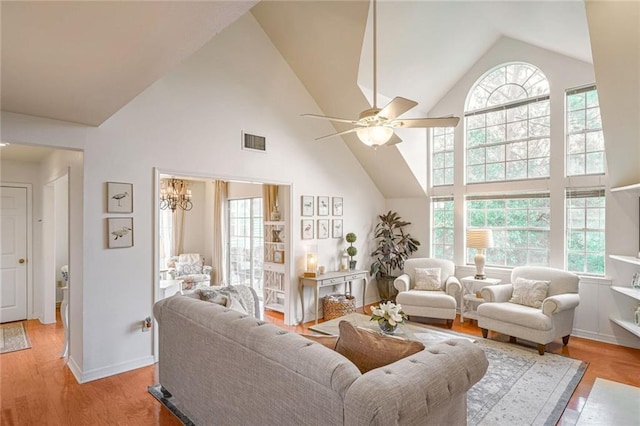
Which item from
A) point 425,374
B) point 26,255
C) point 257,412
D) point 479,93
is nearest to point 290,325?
point 257,412

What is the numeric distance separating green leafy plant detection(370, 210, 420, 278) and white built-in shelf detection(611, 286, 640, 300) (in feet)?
9.16

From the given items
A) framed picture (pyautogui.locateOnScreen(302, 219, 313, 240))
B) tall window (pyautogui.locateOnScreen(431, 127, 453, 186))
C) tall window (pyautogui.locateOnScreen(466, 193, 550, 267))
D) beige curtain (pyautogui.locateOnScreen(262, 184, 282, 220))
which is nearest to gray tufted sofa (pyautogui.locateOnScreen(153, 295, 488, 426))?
framed picture (pyautogui.locateOnScreen(302, 219, 313, 240))

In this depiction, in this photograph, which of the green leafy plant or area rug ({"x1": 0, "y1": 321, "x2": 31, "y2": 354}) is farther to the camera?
the green leafy plant

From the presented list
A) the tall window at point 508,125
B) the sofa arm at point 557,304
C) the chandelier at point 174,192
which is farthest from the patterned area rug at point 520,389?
the chandelier at point 174,192

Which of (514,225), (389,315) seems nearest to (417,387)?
(389,315)

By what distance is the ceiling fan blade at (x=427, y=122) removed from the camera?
10.0 ft

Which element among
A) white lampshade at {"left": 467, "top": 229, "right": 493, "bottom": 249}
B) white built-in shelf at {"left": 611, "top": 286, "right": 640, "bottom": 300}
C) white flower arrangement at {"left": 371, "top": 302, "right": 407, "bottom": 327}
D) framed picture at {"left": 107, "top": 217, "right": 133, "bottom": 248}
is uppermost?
framed picture at {"left": 107, "top": 217, "right": 133, "bottom": 248}

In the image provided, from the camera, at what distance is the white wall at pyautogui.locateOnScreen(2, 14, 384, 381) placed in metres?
3.43

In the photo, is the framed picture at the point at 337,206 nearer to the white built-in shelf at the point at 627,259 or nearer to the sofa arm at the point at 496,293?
the sofa arm at the point at 496,293

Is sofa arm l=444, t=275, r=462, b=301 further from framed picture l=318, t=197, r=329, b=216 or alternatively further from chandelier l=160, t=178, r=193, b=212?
chandelier l=160, t=178, r=193, b=212

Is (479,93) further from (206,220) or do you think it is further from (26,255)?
(26,255)

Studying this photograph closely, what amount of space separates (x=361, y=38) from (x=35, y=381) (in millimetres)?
5085

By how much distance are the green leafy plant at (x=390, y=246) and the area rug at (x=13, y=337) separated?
5.12 metres

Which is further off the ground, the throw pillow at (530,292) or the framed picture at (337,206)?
the framed picture at (337,206)
